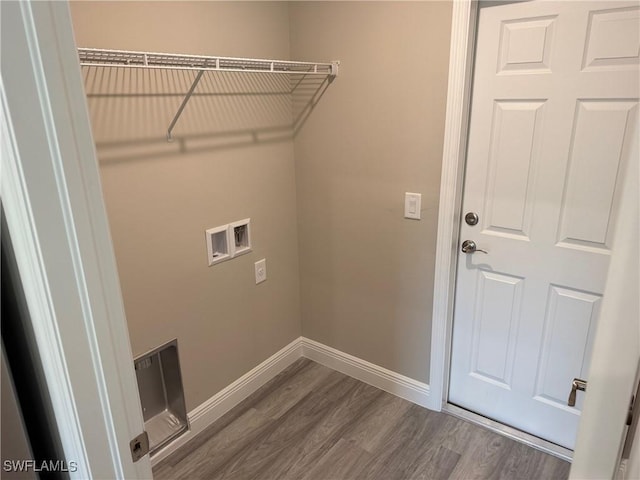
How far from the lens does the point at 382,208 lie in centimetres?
226

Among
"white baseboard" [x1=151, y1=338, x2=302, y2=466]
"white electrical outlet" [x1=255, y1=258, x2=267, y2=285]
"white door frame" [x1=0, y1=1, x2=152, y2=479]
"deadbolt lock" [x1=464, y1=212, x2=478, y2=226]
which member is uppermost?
"white door frame" [x1=0, y1=1, x2=152, y2=479]

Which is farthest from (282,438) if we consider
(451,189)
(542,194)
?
(542,194)

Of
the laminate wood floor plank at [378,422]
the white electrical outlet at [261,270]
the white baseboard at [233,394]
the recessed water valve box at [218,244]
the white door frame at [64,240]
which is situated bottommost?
the laminate wood floor plank at [378,422]

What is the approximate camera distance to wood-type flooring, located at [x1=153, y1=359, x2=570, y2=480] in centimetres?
199

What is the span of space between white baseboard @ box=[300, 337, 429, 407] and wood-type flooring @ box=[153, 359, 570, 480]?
47mm

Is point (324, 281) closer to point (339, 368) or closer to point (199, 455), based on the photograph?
point (339, 368)

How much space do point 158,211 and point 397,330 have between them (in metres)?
1.38

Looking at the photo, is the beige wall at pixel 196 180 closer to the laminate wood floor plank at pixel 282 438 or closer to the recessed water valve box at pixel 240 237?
the recessed water valve box at pixel 240 237

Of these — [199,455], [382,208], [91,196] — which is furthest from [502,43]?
[199,455]

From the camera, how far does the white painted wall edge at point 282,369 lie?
7.33 feet

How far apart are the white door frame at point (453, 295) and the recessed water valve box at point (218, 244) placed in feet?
3.39

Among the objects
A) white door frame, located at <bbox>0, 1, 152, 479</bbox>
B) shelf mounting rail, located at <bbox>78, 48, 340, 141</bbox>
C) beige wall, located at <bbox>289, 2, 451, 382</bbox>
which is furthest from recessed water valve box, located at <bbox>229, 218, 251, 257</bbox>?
white door frame, located at <bbox>0, 1, 152, 479</bbox>

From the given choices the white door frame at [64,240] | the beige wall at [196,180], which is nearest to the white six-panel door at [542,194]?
the beige wall at [196,180]

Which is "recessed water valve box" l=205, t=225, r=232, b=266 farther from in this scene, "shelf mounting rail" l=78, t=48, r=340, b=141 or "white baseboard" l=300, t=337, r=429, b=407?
"white baseboard" l=300, t=337, r=429, b=407
